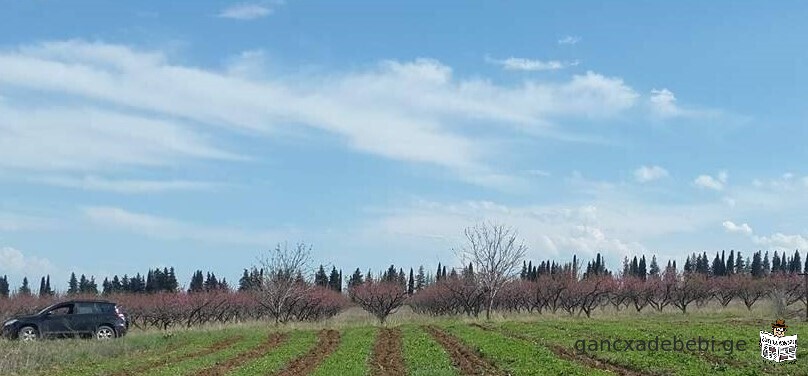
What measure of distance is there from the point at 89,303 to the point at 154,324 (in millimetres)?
33088

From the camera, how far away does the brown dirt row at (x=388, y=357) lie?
67.3 ft

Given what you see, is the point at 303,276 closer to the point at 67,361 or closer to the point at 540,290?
the point at 540,290

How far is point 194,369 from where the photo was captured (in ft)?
72.2

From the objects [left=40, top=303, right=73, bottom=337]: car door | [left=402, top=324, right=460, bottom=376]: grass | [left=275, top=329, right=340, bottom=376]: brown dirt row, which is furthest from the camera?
[left=40, top=303, right=73, bottom=337]: car door

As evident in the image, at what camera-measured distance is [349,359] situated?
2394 cm

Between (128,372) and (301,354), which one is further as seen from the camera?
(301,354)

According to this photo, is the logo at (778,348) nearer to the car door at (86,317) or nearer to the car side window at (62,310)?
the car door at (86,317)

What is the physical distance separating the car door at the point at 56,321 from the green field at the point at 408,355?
9.72 feet

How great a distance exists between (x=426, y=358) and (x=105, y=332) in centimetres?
1759

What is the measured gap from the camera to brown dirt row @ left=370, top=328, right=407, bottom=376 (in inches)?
808

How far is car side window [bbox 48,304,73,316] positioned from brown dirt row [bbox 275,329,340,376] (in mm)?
10256

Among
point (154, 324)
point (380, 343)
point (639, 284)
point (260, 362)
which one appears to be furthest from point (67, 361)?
point (639, 284)

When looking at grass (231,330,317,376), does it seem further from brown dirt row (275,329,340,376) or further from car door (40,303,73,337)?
car door (40,303,73,337)

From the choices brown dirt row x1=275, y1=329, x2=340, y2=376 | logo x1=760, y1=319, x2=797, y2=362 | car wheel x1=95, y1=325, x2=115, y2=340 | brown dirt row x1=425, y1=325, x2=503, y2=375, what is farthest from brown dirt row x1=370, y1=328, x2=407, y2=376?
car wheel x1=95, y1=325, x2=115, y2=340
